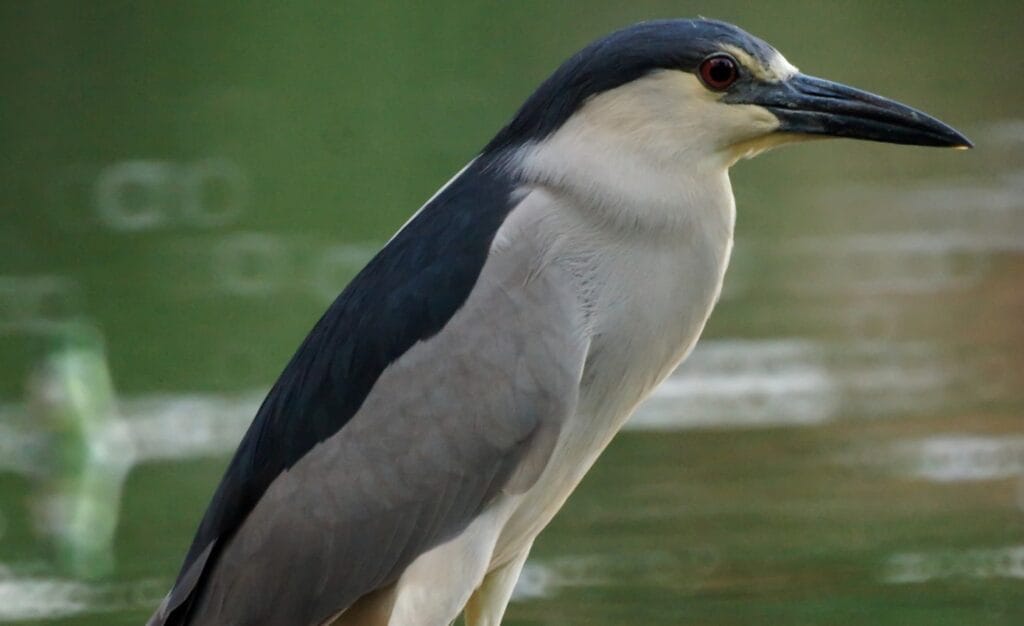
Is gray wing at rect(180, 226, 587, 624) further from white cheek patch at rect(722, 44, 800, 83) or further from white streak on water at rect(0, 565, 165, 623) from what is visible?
white streak on water at rect(0, 565, 165, 623)

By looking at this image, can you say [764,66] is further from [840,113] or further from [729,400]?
[729,400]

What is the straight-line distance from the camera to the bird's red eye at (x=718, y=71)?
14.6ft

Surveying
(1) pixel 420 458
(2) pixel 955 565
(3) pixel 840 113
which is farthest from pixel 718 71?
(2) pixel 955 565

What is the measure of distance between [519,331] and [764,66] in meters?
0.70

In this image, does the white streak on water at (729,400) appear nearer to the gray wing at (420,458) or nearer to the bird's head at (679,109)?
the gray wing at (420,458)

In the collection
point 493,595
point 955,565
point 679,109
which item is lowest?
point 955,565

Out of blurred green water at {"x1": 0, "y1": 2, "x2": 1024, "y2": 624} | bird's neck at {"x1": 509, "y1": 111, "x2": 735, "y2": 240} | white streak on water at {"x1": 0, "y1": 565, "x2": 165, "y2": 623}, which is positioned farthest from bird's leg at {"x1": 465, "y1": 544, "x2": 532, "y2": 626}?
white streak on water at {"x1": 0, "y1": 565, "x2": 165, "y2": 623}

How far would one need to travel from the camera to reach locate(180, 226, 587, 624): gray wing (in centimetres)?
439

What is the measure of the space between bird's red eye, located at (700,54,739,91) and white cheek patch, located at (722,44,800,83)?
0.02m

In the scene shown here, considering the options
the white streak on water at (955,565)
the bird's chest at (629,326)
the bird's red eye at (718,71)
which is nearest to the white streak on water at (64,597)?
the white streak on water at (955,565)

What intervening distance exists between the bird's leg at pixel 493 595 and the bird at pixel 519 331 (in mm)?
165

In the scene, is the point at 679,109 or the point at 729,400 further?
the point at 729,400

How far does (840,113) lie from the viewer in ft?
14.8

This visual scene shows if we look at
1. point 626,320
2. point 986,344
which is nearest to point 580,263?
point 626,320
